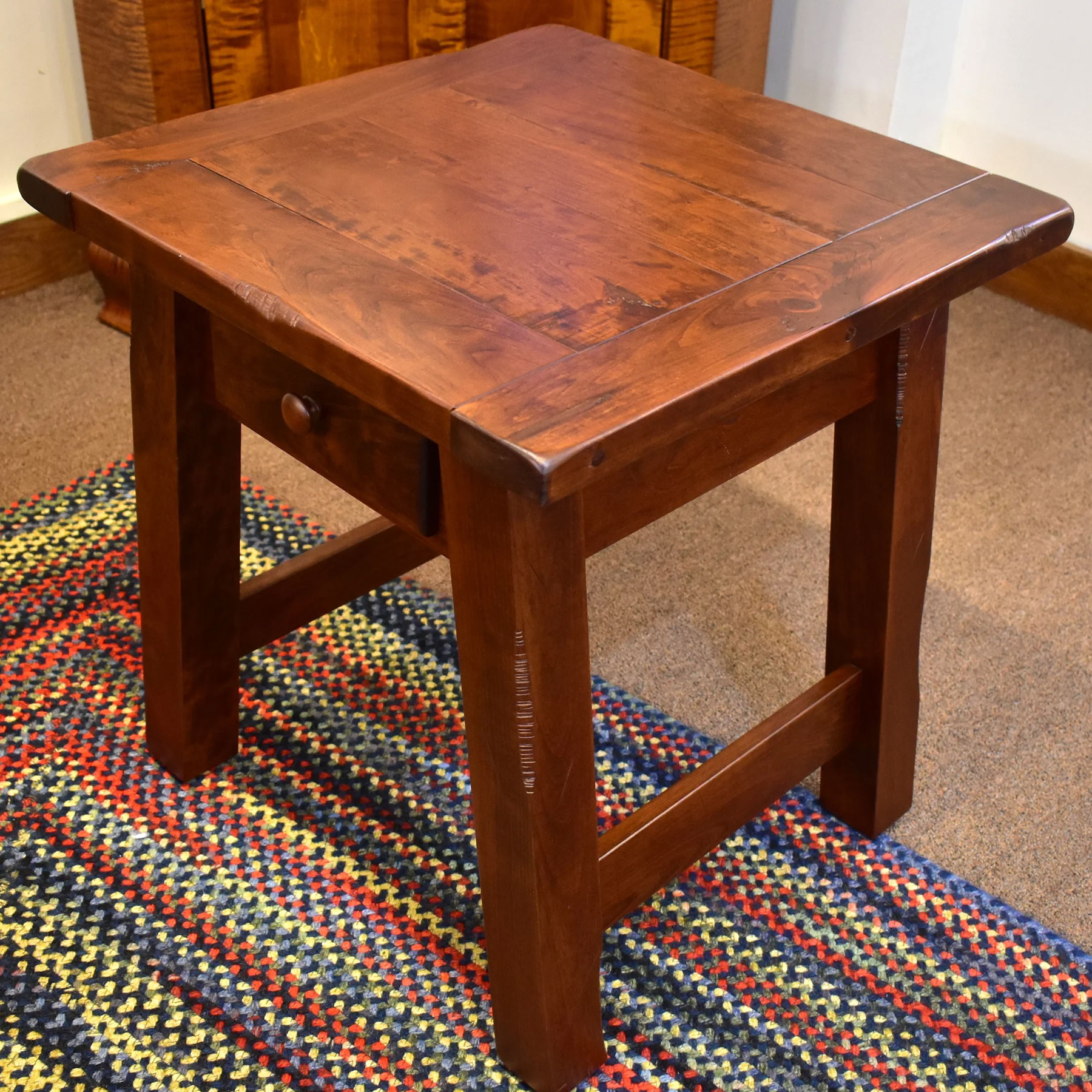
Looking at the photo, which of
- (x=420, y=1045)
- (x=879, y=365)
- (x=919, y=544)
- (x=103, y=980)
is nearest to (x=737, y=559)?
(x=919, y=544)

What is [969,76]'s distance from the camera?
82.8 inches

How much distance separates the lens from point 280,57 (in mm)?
1829

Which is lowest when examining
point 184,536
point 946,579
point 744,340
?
point 946,579

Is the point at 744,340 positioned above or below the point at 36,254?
above

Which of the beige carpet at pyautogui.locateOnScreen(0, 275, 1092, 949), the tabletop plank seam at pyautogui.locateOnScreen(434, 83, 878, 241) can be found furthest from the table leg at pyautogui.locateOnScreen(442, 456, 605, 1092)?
the beige carpet at pyautogui.locateOnScreen(0, 275, 1092, 949)

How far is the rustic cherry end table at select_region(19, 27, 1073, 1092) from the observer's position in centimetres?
82

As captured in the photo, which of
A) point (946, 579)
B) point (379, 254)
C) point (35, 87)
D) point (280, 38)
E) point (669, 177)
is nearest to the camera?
point (379, 254)

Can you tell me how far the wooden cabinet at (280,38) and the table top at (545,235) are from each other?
2.23ft

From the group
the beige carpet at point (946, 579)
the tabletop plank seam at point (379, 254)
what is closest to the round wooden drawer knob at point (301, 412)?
the tabletop plank seam at point (379, 254)

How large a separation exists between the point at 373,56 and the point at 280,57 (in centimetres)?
13

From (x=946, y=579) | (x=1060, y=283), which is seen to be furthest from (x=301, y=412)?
(x=1060, y=283)

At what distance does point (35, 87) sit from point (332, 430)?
1.35 metres

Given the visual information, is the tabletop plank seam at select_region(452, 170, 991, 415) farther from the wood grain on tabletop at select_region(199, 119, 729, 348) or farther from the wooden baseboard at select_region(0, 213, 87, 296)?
the wooden baseboard at select_region(0, 213, 87, 296)

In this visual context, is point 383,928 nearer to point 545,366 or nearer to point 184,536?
point 184,536
